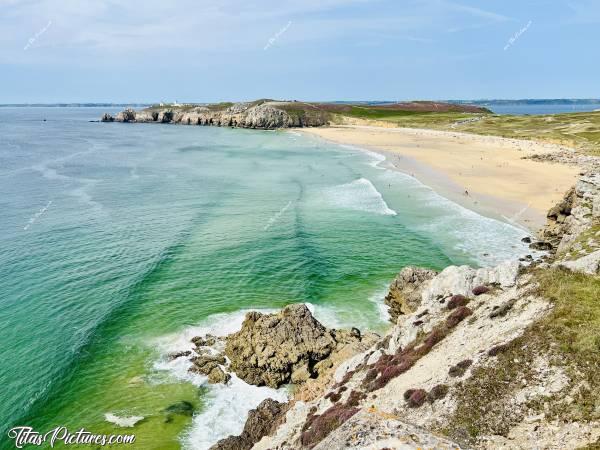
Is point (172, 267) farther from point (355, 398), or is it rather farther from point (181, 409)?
point (355, 398)

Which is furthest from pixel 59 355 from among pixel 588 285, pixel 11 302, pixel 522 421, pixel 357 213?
pixel 357 213

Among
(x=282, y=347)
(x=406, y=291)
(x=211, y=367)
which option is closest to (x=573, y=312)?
(x=282, y=347)

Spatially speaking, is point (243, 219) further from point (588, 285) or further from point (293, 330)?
point (588, 285)

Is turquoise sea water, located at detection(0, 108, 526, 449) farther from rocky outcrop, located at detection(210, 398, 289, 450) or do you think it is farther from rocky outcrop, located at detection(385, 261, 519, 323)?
rocky outcrop, located at detection(385, 261, 519, 323)

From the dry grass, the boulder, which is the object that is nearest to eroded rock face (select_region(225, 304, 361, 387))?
the boulder

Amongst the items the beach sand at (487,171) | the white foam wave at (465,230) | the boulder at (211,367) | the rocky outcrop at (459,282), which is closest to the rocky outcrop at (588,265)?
the rocky outcrop at (459,282)
